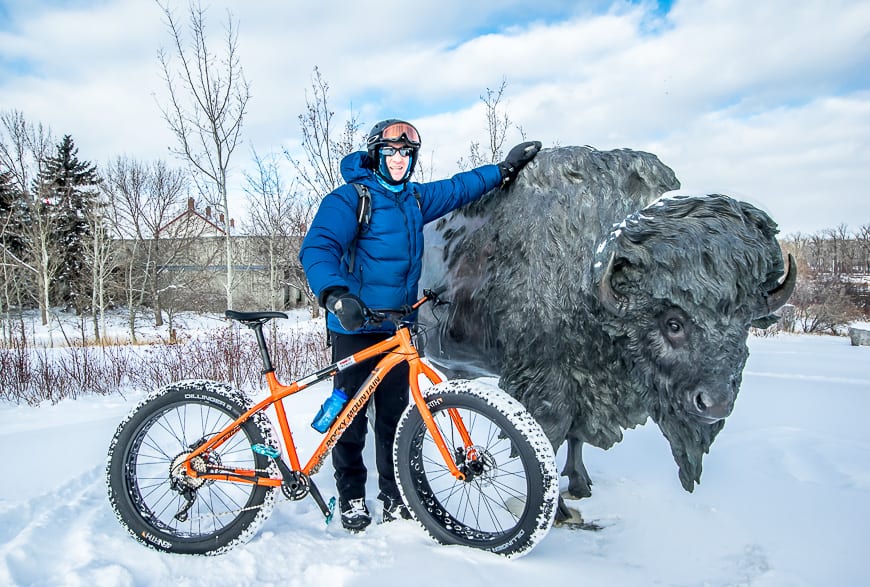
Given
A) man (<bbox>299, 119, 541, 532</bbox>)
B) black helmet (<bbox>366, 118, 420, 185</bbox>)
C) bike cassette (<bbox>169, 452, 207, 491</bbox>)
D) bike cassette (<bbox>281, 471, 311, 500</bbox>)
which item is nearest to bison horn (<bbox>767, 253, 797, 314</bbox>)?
man (<bbox>299, 119, 541, 532</bbox>)

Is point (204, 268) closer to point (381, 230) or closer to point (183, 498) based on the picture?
point (183, 498)

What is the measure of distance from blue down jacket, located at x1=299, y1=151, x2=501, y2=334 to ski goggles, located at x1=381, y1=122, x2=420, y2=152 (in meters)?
0.20

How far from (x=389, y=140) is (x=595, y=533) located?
241 centimetres

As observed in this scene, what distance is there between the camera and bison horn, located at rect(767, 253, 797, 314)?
7.13 ft

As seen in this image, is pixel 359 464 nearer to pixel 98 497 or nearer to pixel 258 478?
pixel 258 478

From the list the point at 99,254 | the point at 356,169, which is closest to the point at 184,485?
the point at 356,169

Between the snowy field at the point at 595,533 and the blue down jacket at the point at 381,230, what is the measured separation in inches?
46.1

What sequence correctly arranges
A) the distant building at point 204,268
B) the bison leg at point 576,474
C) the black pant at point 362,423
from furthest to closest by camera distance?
the distant building at point 204,268 → the bison leg at point 576,474 → the black pant at point 362,423

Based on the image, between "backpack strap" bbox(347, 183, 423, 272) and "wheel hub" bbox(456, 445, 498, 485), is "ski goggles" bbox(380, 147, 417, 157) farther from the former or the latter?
"wheel hub" bbox(456, 445, 498, 485)

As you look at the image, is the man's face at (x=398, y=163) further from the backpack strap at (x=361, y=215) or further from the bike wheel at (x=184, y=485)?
the bike wheel at (x=184, y=485)

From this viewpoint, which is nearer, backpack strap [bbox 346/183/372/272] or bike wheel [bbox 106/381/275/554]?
bike wheel [bbox 106/381/275/554]

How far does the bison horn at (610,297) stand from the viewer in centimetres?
217

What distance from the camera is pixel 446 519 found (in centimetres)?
234

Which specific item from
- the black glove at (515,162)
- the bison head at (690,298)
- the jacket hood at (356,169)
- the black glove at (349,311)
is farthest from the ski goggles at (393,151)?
the bison head at (690,298)
